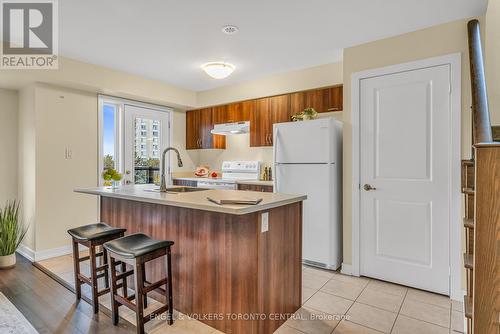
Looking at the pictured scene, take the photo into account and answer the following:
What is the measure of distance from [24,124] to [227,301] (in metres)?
3.60

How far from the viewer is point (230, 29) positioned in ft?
8.94

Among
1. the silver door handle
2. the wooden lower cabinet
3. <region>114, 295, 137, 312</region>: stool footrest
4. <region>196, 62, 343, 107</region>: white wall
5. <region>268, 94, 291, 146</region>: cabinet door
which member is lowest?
<region>114, 295, 137, 312</region>: stool footrest

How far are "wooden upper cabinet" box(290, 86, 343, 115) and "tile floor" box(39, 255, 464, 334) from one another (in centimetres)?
208

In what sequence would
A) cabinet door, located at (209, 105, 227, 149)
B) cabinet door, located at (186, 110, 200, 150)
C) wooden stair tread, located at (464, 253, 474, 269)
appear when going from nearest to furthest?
wooden stair tread, located at (464, 253, 474, 269) → cabinet door, located at (209, 105, 227, 149) → cabinet door, located at (186, 110, 200, 150)

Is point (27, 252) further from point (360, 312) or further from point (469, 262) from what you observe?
point (469, 262)

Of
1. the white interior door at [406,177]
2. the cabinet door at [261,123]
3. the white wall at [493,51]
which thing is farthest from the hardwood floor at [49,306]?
the white wall at [493,51]

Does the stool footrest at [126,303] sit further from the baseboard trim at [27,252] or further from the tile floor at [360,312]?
the baseboard trim at [27,252]

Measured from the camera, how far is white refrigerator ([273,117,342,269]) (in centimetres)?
315

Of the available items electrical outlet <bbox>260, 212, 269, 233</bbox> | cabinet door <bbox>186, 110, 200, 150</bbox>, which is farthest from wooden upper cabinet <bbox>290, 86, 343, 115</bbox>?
electrical outlet <bbox>260, 212, 269, 233</bbox>

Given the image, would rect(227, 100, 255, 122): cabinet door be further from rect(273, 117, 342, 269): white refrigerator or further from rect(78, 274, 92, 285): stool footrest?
rect(78, 274, 92, 285): stool footrest

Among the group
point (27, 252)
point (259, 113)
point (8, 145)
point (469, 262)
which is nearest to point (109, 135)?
point (8, 145)

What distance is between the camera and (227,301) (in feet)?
6.52

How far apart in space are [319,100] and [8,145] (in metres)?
4.25

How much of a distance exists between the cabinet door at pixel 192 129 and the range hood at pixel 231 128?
1.59 ft
